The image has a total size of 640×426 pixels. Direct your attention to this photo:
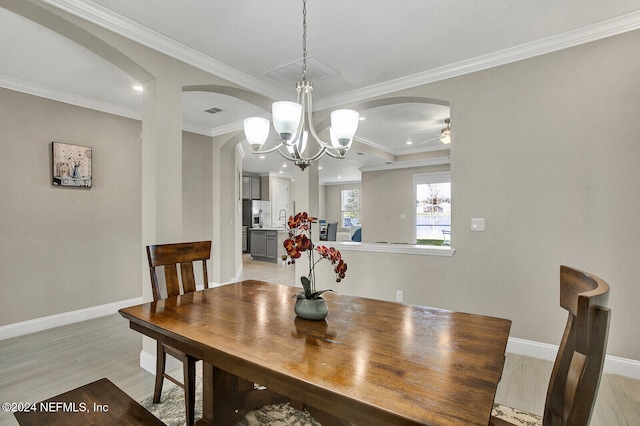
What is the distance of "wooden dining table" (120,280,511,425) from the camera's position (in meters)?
0.87

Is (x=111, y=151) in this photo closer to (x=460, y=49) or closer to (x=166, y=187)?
(x=166, y=187)

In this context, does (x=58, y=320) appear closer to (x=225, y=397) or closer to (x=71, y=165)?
(x=71, y=165)

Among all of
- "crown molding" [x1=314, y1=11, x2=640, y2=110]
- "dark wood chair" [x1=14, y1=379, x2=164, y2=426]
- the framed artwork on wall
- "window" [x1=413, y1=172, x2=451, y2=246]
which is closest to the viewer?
"dark wood chair" [x1=14, y1=379, x2=164, y2=426]

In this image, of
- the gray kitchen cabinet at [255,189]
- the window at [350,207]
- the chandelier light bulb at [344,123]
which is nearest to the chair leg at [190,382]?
the chandelier light bulb at [344,123]

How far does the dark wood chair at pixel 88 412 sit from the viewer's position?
46.4 inches

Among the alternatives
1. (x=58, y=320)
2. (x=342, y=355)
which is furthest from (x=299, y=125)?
(x=58, y=320)

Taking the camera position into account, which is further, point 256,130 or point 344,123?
point 256,130

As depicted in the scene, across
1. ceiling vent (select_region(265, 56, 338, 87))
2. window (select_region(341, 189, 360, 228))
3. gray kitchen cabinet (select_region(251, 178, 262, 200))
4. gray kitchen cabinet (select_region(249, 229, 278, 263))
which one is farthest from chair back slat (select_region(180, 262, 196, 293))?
window (select_region(341, 189, 360, 228))

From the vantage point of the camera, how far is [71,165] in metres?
3.59

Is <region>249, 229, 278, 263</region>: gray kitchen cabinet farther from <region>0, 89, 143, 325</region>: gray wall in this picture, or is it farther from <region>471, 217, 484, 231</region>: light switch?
<region>471, 217, 484, 231</region>: light switch

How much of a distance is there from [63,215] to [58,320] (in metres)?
1.15

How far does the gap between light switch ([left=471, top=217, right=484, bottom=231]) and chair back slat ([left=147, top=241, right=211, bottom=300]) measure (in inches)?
92.2

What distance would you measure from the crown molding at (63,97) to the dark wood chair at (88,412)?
339 cm

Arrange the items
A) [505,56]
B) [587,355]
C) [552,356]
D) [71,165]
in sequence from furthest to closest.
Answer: [71,165]
[505,56]
[552,356]
[587,355]
